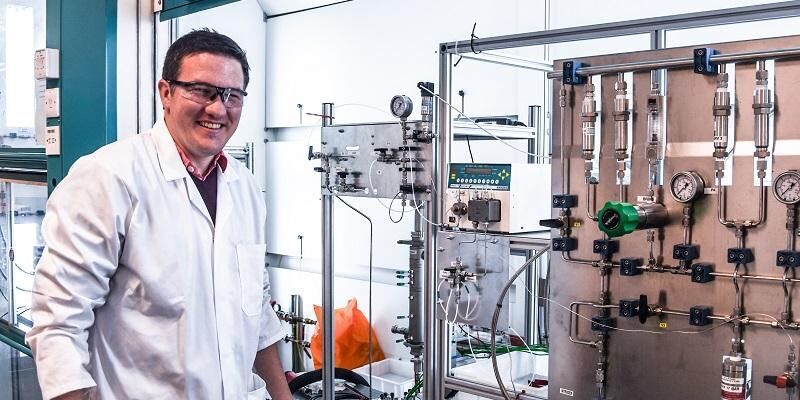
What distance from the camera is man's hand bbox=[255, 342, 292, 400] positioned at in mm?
1862

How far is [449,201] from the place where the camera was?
99.5 inches

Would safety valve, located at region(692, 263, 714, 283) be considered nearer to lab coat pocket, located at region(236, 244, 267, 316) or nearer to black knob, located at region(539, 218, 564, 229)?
black knob, located at region(539, 218, 564, 229)

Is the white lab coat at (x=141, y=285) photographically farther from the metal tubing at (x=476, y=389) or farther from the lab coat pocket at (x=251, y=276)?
the metal tubing at (x=476, y=389)

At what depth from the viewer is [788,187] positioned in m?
1.74

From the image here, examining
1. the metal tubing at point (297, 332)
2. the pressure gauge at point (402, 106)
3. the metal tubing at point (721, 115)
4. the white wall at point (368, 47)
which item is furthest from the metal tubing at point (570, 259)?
the metal tubing at point (297, 332)

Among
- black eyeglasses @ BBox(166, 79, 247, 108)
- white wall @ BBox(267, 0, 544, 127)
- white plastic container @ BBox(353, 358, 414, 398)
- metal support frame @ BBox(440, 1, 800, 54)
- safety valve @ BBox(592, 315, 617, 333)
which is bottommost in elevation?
white plastic container @ BBox(353, 358, 414, 398)

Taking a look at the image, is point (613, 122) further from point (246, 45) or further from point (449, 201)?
→ point (246, 45)

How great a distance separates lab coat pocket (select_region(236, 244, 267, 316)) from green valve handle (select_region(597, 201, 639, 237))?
0.85m

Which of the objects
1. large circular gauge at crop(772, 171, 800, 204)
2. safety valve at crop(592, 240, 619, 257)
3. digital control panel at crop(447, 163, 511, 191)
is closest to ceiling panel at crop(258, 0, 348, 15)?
digital control panel at crop(447, 163, 511, 191)

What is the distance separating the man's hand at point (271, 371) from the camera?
6.11 feet

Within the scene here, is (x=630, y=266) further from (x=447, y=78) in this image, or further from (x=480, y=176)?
(x=447, y=78)

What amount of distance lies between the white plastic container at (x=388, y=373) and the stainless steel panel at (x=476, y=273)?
1.55 metres

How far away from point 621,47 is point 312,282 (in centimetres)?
264

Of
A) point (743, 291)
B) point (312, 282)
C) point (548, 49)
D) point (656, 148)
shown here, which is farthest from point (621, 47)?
point (312, 282)
